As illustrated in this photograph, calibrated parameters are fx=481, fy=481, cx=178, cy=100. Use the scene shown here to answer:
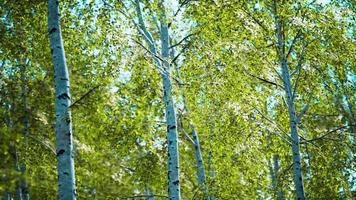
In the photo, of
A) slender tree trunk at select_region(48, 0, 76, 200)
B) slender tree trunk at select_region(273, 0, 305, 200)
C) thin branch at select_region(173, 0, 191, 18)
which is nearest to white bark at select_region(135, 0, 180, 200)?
thin branch at select_region(173, 0, 191, 18)

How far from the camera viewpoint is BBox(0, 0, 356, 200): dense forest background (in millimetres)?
9617

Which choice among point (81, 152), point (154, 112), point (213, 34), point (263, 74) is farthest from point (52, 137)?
point (263, 74)

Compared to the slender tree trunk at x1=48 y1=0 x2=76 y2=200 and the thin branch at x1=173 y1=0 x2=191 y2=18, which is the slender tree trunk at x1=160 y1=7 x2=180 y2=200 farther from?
the slender tree trunk at x1=48 y1=0 x2=76 y2=200

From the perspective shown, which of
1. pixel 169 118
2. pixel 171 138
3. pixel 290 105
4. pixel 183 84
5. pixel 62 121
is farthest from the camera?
pixel 290 105

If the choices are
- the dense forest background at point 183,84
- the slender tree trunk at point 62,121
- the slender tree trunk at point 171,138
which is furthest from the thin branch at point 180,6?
the slender tree trunk at point 62,121

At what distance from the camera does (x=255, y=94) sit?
12.4 meters

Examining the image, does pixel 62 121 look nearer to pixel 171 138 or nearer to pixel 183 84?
pixel 171 138

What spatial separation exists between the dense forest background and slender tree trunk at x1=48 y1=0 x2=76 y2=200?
1820 mm

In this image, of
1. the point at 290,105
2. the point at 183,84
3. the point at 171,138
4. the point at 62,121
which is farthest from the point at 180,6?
the point at 62,121

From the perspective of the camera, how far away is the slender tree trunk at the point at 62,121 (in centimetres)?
640

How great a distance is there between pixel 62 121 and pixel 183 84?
14.9 ft

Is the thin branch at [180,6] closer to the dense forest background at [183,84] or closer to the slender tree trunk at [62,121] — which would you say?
the dense forest background at [183,84]

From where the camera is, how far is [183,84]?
426 inches

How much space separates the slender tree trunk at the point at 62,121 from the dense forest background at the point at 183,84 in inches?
71.6
